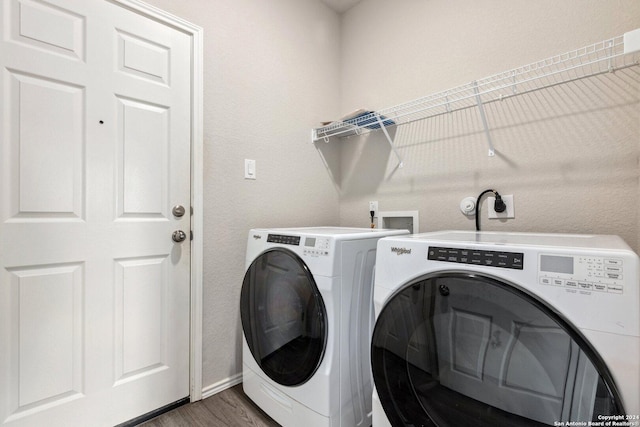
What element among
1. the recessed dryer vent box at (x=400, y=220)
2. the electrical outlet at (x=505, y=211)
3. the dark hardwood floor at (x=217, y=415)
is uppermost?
the electrical outlet at (x=505, y=211)

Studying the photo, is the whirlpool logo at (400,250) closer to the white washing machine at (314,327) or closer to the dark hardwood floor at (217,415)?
the white washing machine at (314,327)

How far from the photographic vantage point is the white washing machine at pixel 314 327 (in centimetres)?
116

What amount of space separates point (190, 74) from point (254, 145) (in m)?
0.49

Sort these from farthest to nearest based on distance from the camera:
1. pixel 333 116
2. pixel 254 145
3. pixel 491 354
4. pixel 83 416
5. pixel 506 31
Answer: pixel 333 116, pixel 254 145, pixel 506 31, pixel 83 416, pixel 491 354

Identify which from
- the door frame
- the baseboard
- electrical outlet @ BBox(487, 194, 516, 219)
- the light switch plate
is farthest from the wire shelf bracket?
the baseboard

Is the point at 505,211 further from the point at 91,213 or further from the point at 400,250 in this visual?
the point at 91,213

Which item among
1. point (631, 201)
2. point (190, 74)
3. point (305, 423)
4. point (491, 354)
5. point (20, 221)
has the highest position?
point (190, 74)

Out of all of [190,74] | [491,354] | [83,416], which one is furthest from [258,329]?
[190,74]

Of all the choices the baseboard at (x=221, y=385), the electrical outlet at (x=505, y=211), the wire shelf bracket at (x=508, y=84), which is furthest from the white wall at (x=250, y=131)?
the electrical outlet at (x=505, y=211)

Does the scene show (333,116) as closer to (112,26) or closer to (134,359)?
(112,26)

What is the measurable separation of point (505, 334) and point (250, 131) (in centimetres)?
159

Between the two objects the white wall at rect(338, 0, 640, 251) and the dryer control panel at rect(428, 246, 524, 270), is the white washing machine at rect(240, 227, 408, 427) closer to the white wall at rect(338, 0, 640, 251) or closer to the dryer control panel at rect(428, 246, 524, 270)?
the dryer control panel at rect(428, 246, 524, 270)

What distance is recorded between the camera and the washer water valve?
1566 mm

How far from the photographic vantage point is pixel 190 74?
1552 millimetres
